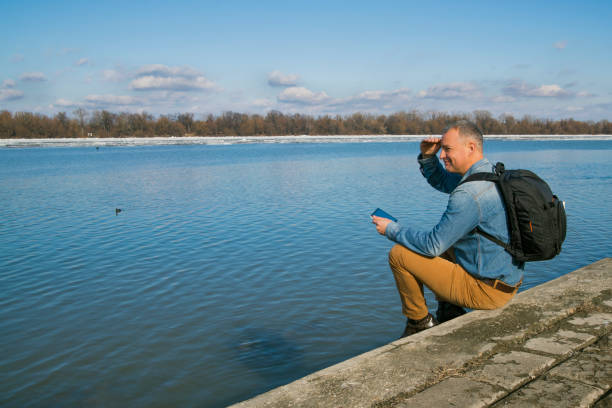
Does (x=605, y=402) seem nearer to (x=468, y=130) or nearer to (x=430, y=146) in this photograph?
(x=468, y=130)

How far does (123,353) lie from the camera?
5156 millimetres

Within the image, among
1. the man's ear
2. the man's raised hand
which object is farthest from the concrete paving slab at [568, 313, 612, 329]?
the man's raised hand

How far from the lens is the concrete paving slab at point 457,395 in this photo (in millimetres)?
2275

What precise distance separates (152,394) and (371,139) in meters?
113

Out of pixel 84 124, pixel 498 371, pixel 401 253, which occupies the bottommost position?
pixel 498 371

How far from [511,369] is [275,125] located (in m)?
141

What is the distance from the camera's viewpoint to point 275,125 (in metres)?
141

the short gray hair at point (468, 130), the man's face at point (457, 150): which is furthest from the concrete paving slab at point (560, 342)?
the short gray hair at point (468, 130)

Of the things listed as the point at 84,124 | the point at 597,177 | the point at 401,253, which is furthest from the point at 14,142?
the point at 401,253

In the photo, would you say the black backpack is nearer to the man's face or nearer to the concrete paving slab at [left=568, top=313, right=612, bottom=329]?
the man's face

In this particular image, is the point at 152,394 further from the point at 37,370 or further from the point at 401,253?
the point at 401,253

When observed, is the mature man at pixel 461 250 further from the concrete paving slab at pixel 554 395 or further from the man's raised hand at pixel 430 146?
the concrete paving slab at pixel 554 395

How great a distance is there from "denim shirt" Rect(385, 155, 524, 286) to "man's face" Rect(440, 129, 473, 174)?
0.27 ft

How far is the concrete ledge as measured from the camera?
7.77 feet
